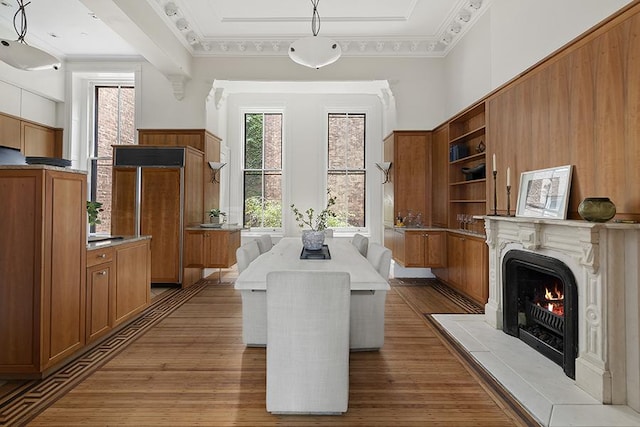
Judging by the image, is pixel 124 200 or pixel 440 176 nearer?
pixel 124 200

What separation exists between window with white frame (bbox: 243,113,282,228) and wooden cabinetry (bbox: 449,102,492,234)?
3.46m

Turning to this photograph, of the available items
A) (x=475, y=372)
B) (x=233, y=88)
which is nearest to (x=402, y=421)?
(x=475, y=372)

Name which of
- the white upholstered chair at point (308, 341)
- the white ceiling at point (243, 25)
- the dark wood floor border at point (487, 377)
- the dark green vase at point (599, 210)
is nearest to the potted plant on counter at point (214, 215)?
the white ceiling at point (243, 25)

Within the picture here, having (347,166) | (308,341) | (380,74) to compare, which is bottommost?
(308,341)

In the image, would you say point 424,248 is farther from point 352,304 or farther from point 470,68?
point 352,304

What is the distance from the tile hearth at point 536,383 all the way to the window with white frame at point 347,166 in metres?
4.02

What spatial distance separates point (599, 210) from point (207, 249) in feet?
15.8

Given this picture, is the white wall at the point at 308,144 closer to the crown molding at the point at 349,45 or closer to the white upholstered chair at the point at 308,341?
the crown molding at the point at 349,45

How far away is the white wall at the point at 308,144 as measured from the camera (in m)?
7.21

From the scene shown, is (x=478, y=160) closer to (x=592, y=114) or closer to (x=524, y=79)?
(x=524, y=79)

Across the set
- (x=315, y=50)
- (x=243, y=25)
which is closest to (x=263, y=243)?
(x=315, y=50)

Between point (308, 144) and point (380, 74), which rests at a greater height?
point (380, 74)

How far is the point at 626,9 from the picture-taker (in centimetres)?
217

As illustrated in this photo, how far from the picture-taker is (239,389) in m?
2.38
